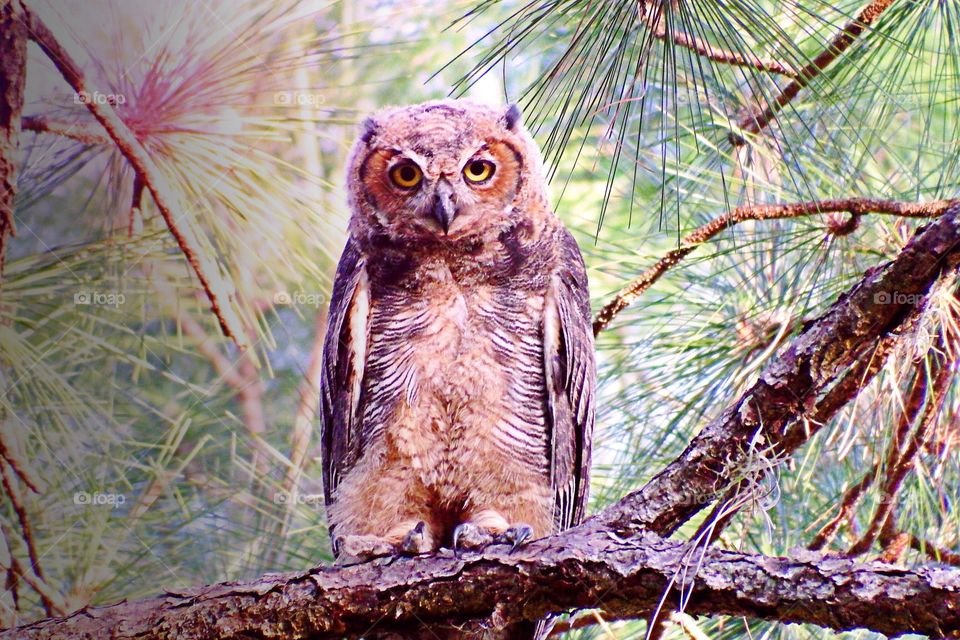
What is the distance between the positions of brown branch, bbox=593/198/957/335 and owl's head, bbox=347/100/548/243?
0.21 metres

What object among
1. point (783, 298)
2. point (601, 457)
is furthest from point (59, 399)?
point (783, 298)

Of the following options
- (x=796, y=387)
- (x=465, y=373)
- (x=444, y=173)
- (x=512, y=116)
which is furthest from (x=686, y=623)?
(x=512, y=116)

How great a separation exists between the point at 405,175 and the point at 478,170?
0.12m

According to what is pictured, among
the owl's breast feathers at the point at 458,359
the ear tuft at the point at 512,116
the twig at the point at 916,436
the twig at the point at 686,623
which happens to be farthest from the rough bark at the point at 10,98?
the twig at the point at 916,436

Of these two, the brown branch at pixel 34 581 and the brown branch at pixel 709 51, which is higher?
the brown branch at pixel 709 51

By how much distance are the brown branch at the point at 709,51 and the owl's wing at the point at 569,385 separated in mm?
394

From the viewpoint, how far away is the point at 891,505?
136cm

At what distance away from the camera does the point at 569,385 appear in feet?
4.70

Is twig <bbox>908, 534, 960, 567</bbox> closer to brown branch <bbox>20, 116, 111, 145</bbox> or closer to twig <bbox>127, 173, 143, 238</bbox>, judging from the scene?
twig <bbox>127, 173, 143, 238</bbox>

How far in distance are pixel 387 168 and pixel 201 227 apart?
1.42ft

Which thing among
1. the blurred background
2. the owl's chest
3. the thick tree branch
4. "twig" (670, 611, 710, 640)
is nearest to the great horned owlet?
the owl's chest

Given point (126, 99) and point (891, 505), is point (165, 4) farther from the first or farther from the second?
point (891, 505)

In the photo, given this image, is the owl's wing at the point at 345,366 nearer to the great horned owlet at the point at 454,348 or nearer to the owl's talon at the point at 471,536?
the great horned owlet at the point at 454,348

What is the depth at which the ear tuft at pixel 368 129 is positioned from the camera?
1.49m
